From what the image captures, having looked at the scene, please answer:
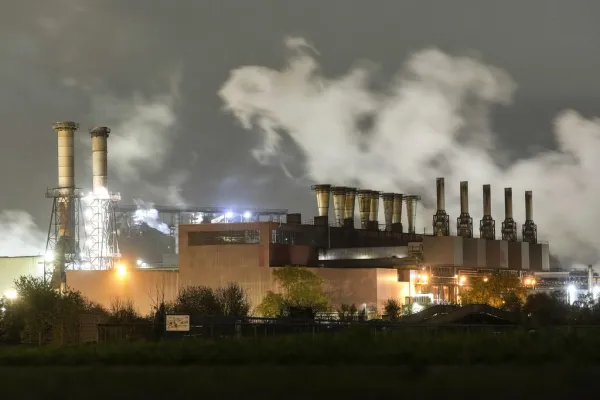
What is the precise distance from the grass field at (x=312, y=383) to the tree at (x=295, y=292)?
136ft

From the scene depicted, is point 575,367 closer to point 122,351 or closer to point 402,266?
point 122,351

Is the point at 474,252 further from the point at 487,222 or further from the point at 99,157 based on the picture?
the point at 99,157

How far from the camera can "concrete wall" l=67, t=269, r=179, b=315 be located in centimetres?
7144

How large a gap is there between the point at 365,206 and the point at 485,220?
38.7 ft

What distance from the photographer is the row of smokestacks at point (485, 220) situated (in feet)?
325

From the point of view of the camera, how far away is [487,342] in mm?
26297

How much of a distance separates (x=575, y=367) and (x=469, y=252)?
6121 cm

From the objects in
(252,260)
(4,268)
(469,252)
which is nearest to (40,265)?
(4,268)

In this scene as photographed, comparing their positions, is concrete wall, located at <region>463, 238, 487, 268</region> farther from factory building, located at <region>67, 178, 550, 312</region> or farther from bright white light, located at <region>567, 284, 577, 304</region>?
bright white light, located at <region>567, 284, 577, 304</region>

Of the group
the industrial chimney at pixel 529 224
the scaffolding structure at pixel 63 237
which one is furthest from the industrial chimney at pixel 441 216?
the scaffolding structure at pixel 63 237

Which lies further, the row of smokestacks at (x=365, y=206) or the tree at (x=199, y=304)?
the row of smokestacks at (x=365, y=206)

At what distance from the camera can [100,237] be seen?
8006 centimetres

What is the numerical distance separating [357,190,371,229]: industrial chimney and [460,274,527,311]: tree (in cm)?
2225

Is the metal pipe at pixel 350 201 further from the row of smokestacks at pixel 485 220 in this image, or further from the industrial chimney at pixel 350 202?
the row of smokestacks at pixel 485 220
